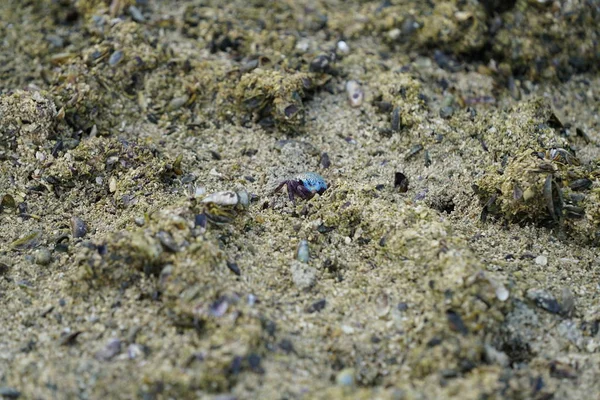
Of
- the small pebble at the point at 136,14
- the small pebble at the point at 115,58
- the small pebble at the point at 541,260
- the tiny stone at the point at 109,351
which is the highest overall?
the small pebble at the point at 136,14

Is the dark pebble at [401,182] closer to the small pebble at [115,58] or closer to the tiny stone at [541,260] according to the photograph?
the tiny stone at [541,260]

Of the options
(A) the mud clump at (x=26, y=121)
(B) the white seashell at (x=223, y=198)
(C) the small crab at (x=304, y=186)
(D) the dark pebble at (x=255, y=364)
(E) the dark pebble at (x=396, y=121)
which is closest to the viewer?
(D) the dark pebble at (x=255, y=364)

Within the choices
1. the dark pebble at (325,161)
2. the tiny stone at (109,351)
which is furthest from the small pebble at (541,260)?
the tiny stone at (109,351)

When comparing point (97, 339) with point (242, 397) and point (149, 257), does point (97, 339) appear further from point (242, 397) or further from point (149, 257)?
point (242, 397)

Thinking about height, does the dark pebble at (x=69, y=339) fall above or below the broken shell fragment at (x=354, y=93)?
below

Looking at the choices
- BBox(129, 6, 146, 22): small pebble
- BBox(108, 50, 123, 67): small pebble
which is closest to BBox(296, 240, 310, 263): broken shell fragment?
BBox(108, 50, 123, 67): small pebble
